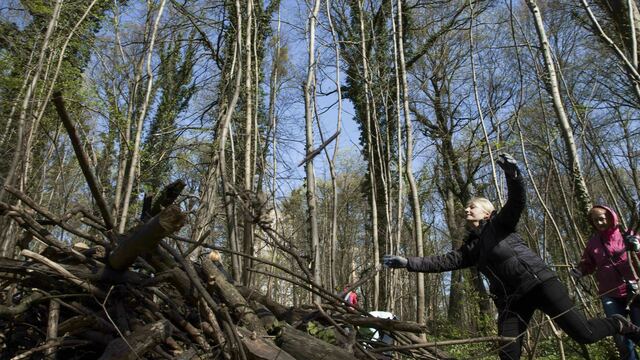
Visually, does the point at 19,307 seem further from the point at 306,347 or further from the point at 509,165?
the point at 509,165

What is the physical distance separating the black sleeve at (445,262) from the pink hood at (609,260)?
130 centimetres

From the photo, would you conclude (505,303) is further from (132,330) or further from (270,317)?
(132,330)

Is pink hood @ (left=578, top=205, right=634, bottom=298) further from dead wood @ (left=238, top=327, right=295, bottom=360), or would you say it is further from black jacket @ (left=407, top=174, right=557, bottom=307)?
dead wood @ (left=238, top=327, right=295, bottom=360)

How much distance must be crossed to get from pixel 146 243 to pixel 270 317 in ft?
2.61

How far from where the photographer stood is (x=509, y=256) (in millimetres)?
3145

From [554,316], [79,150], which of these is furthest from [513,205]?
[79,150]

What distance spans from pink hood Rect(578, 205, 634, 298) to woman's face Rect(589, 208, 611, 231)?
0.09 ft

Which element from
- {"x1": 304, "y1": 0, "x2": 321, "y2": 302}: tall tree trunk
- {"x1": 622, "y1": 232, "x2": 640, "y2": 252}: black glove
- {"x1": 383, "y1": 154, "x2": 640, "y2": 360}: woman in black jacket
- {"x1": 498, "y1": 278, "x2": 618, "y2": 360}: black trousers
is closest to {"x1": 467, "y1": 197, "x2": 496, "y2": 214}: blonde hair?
{"x1": 383, "y1": 154, "x2": 640, "y2": 360}: woman in black jacket

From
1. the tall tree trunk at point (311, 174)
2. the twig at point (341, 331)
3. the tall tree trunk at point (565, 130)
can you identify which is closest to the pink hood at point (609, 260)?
the tall tree trunk at point (565, 130)

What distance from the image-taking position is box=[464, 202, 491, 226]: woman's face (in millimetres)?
3451

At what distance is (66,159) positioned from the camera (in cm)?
1636

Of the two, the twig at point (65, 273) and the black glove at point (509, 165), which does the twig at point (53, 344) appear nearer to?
the twig at point (65, 273)

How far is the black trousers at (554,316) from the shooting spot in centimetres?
306

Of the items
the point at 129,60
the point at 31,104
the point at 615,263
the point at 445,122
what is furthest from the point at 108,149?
the point at 615,263
